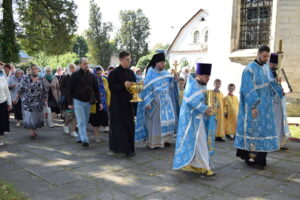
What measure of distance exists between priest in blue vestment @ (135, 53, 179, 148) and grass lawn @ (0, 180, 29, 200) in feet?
10.3

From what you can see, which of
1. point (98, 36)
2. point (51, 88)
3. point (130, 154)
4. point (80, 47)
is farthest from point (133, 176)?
point (80, 47)

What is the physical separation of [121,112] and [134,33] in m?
65.2

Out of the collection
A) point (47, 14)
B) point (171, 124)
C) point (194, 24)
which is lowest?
point (171, 124)

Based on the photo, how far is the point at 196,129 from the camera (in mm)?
4621

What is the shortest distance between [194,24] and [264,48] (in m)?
41.9

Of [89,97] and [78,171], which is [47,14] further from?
[78,171]

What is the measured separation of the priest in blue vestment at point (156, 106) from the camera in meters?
6.59

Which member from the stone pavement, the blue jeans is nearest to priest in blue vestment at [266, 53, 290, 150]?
the stone pavement

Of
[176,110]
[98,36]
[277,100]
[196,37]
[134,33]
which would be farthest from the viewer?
[134,33]

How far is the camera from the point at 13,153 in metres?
6.06

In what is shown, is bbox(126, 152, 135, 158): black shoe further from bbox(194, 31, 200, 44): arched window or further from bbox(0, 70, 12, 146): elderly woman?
bbox(194, 31, 200, 44): arched window

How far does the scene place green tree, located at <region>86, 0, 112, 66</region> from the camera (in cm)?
6238

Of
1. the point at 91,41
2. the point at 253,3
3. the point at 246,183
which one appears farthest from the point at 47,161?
the point at 91,41

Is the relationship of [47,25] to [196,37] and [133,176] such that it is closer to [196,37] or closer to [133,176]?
[133,176]
